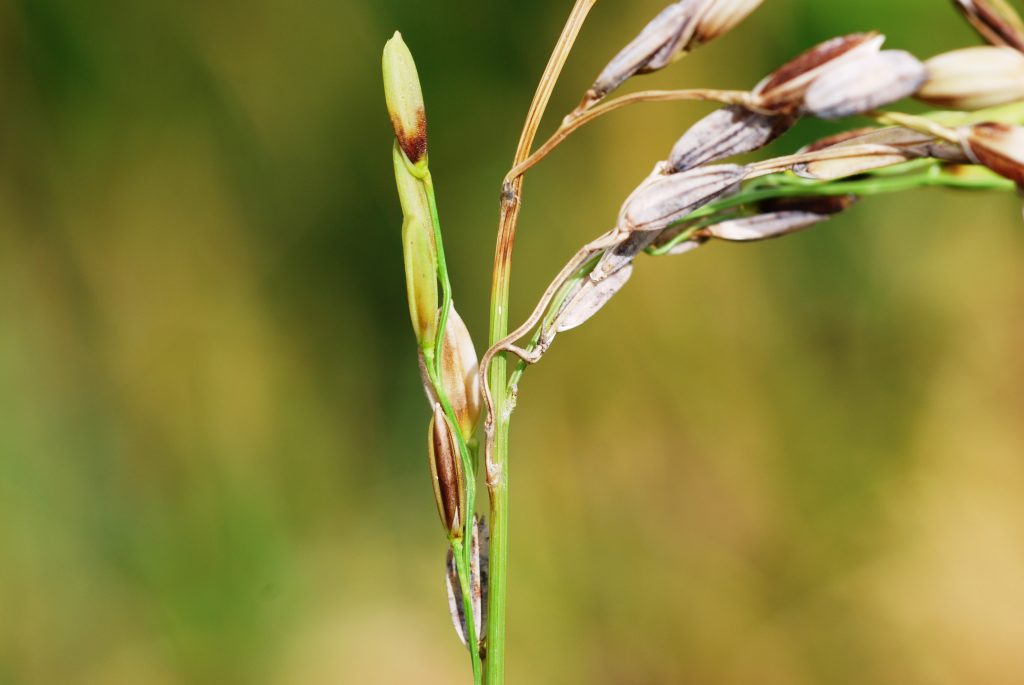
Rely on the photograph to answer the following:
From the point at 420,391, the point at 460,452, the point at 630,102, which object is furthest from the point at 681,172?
the point at 420,391

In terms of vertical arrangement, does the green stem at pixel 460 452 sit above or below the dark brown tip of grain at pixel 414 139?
below

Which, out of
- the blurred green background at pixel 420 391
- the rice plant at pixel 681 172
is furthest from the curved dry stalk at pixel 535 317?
the blurred green background at pixel 420 391

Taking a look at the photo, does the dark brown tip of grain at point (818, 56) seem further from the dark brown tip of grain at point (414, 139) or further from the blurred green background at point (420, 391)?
the blurred green background at point (420, 391)

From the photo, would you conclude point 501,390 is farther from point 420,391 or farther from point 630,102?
point 420,391

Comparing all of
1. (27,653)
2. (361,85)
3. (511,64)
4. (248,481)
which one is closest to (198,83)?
(361,85)

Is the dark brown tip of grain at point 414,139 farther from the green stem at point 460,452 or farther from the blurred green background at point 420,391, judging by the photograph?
the blurred green background at point 420,391

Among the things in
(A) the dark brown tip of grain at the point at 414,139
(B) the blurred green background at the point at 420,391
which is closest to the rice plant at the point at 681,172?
(A) the dark brown tip of grain at the point at 414,139

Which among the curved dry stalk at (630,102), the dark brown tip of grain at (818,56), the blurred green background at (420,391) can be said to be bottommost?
the blurred green background at (420,391)

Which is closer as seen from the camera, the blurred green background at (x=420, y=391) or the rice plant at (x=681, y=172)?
the rice plant at (x=681, y=172)

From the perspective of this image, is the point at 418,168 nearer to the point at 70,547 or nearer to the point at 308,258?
the point at 308,258
